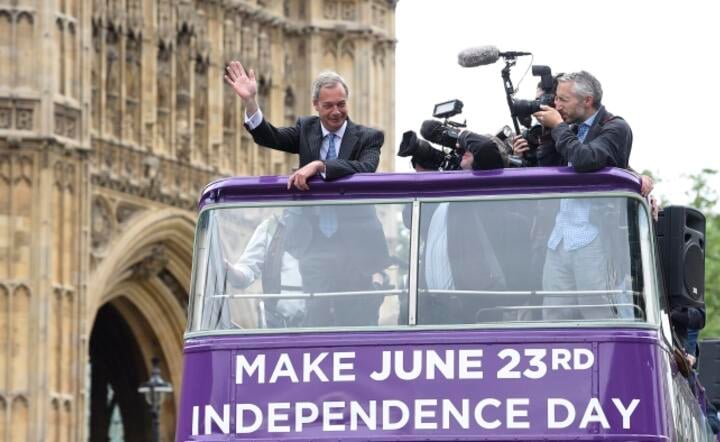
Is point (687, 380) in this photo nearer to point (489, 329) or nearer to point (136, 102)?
point (489, 329)

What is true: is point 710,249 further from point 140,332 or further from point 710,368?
point 710,368

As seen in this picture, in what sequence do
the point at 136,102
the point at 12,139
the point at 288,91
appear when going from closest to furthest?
the point at 12,139 < the point at 136,102 < the point at 288,91

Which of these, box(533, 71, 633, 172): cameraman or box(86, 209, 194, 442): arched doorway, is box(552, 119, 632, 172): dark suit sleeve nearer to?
box(533, 71, 633, 172): cameraman

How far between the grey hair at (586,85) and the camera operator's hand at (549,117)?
16cm

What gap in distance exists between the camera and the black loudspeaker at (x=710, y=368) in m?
14.7

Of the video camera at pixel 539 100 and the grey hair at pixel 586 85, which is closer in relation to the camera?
the grey hair at pixel 586 85

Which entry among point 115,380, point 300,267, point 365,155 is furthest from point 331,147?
point 115,380

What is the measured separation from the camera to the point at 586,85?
11.1 meters

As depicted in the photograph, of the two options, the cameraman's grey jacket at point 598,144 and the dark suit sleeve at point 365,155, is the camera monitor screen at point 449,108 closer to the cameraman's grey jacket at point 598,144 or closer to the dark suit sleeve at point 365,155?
the dark suit sleeve at point 365,155

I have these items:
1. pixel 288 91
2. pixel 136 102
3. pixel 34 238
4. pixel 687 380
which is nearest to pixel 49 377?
pixel 34 238

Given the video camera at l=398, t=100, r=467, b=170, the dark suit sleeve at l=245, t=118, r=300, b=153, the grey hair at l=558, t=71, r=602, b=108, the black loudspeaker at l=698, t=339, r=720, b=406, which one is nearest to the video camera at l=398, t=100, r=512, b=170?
the video camera at l=398, t=100, r=467, b=170

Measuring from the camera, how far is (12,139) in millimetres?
33844

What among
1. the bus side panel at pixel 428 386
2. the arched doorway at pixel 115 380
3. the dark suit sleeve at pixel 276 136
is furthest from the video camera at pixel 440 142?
the arched doorway at pixel 115 380

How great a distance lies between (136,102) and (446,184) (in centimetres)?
2748
